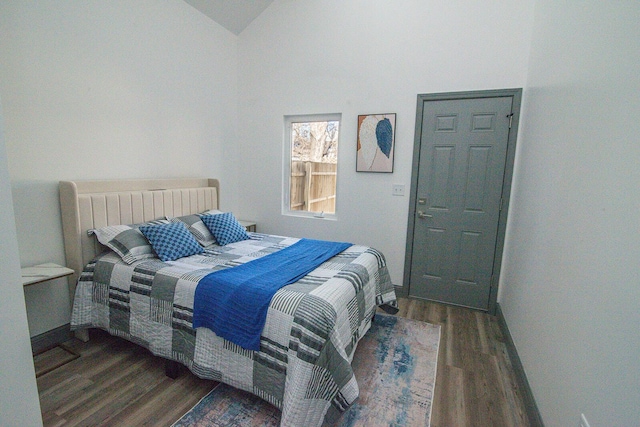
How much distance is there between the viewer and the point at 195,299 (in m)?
1.87

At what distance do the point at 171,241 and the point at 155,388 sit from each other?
1.02m

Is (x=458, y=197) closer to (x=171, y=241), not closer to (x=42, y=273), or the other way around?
(x=171, y=241)

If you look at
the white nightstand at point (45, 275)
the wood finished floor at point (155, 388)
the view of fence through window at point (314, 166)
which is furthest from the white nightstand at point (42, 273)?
the view of fence through window at point (314, 166)

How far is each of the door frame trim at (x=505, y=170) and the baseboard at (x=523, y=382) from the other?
0.50 metres

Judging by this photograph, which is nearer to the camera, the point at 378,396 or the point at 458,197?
the point at 378,396

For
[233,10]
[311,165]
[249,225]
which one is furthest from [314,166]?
[233,10]

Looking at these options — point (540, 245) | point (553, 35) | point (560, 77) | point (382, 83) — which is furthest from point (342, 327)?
point (382, 83)

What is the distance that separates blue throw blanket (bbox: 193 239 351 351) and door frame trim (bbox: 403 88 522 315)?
1.57 metres

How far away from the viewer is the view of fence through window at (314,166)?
373cm

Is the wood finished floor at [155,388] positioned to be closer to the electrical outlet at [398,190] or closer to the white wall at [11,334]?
the white wall at [11,334]

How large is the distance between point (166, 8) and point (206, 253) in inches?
96.3

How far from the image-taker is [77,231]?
2277mm

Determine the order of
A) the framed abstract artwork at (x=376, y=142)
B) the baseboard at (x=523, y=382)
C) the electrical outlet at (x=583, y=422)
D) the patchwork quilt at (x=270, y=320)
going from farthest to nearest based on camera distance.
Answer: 1. the framed abstract artwork at (x=376, y=142)
2. the baseboard at (x=523, y=382)
3. the patchwork quilt at (x=270, y=320)
4. the electrical outlet at (x=583, y=422)

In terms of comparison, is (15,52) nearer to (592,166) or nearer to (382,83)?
(382,83)
